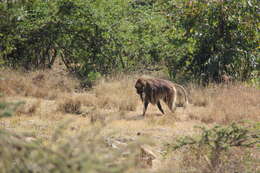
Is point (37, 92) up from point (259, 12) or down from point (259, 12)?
down

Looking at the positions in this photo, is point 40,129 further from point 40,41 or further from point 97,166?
point 40,41

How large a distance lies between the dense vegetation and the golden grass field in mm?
1319

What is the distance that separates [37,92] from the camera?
12438 millimetres

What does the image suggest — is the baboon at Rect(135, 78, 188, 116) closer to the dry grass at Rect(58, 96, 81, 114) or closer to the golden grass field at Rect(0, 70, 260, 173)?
the golden grass field at Rect(0, 70, 260, 173)

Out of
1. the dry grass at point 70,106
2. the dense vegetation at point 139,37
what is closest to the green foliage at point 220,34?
the dense vegetation at point 139,37

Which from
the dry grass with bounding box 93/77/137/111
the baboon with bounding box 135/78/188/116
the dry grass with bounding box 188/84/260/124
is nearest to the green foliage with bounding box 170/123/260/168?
the dry grass with bounding box 188/84/260/124

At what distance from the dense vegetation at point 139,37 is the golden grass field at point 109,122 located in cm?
132

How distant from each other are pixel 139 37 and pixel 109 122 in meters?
12.0

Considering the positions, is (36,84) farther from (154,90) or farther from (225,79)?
(225,79)

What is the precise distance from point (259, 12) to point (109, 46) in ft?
16.0

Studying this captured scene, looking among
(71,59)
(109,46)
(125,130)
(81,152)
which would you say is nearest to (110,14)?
(109,46)

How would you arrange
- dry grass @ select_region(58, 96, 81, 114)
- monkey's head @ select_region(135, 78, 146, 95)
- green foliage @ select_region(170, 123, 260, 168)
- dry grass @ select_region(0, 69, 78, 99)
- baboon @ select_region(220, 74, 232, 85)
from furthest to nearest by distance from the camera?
1. baboon @ select_region(220, 74, 232, 85)
2. dry grass @ select_region(0, 69, 78, 99)
3. dry grass @ select_region(58, 96, 81, 114)
4. monkey's head @ select_region(135, 78, 146, 95)
5. green foliage @ select_region(170, 123, 260, 168)

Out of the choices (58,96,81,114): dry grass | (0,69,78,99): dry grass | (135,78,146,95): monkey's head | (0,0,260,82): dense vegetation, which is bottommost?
(58,96,81,114): dry grass

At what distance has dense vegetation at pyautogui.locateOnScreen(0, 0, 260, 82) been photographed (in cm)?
1412
